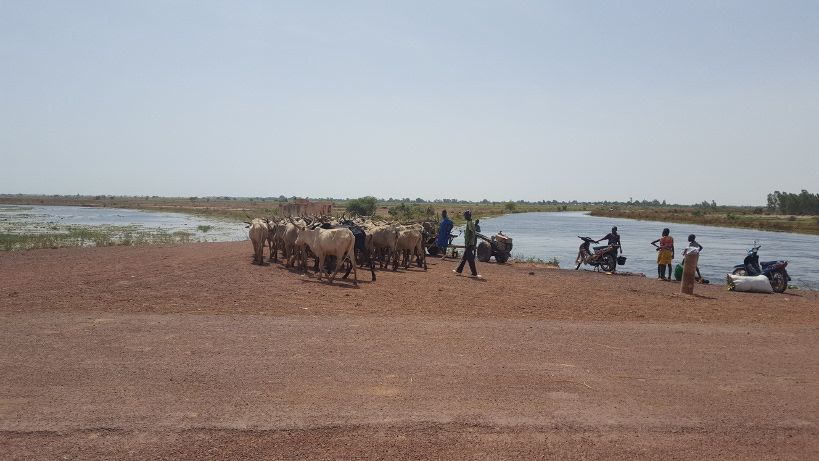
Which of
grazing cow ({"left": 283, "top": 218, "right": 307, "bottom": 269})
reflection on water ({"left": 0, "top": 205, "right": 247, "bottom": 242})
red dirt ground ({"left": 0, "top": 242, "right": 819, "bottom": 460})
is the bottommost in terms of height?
reflection on water ({"left": 0, "top": 205, "right": 247, "bottom": 242})

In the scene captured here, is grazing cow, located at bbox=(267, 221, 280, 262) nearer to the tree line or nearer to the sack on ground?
the sack on ground

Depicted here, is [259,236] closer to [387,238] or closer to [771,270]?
[387,238]

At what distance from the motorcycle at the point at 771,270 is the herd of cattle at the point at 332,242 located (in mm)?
9408

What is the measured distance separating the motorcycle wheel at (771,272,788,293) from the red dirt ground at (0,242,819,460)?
4.42 m

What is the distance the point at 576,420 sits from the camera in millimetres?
5309

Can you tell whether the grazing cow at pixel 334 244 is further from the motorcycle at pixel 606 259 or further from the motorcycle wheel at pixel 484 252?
the motorcycle at pixel 606 259

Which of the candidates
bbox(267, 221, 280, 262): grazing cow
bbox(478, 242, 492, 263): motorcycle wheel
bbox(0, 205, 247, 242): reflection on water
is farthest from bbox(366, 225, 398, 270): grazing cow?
bbox(0, 205, 247, 242): reflection on water

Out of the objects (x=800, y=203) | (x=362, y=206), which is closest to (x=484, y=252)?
(x=362, y=206)

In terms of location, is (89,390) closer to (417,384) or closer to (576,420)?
(417,384)

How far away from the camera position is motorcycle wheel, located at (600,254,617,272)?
1975cm

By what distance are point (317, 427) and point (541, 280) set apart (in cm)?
1231

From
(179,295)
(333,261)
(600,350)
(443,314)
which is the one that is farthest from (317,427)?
(333,261)

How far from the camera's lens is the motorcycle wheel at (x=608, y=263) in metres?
19.8

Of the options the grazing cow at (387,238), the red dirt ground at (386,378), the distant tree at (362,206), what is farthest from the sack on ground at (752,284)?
the distant tree at (362,206)
